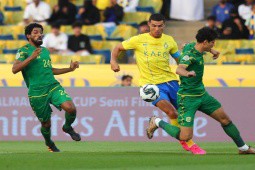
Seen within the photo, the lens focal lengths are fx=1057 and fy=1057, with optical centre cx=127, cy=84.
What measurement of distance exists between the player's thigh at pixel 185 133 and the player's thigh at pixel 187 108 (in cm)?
6

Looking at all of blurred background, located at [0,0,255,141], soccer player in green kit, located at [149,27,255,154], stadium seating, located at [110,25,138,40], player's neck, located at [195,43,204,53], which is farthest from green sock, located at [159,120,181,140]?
stadium seating, located at [110,25,138,40]

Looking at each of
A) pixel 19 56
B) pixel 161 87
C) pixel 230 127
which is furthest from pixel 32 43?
pixel 230 127

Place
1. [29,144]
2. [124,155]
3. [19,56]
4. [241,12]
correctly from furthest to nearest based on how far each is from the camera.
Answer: [241,12] < [29,144] < [19,56] < [124,155]

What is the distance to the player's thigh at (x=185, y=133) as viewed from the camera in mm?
14828

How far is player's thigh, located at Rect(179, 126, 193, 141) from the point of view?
1483cm

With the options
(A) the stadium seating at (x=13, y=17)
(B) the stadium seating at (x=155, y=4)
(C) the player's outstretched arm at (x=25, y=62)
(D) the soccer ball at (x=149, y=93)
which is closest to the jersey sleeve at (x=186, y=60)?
(D) the soccer ball at (x=149, y=93)

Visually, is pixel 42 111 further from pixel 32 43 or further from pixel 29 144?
pixel 29 144

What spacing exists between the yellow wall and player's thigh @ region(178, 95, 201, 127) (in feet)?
23.7

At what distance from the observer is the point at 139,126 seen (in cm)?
2122

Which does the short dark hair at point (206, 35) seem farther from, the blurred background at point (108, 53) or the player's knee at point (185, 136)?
the blurred background at point (108, 53)

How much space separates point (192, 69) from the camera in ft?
48.1

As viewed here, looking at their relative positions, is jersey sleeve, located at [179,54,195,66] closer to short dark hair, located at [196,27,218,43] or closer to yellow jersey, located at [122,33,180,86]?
short dark hair, located at [196,27,218,43]

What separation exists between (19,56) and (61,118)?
5451 millimetres

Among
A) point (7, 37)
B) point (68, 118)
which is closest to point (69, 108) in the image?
point (68, 118)
